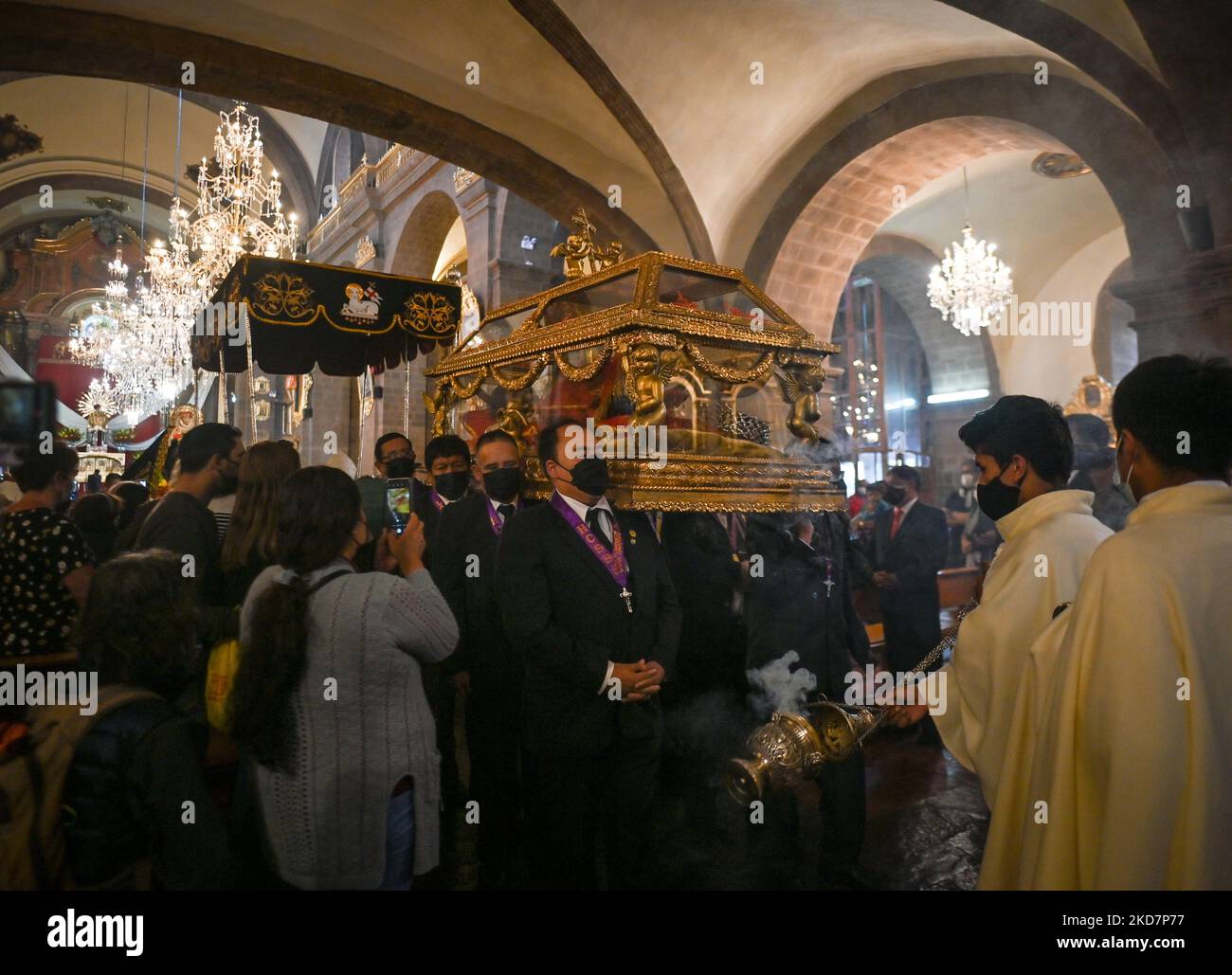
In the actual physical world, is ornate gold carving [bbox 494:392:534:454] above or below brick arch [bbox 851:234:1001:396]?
below

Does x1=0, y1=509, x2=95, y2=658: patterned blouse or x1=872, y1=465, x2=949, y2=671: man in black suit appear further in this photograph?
x1=872, y1=465, x2=949, y2=671: man in black suit

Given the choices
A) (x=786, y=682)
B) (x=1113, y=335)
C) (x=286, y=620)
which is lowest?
(x=786, y=682)

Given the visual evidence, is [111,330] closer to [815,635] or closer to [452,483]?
[452,483]

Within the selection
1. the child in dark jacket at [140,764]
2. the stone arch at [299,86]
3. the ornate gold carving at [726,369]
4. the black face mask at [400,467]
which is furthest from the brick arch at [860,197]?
the child in dark jacket at [140,764]

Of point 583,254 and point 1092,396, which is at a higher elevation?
point 1092,396

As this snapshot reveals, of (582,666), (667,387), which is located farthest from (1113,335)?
(582,666)

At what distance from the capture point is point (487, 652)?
2.71 metres

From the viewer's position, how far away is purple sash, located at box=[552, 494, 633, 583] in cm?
221

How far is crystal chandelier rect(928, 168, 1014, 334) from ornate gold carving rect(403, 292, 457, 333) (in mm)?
5746

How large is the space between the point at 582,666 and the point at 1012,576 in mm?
1071

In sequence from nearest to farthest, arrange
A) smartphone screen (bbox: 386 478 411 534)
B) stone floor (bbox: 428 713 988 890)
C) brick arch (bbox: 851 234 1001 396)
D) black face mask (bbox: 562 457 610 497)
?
smartphone screen (bbox: 386 478 411 534) → black face mask (bbox: 562 457 610 497) → stone floor (bbox: 428 713 988 890) → brick arch (bbox: 851 234 1001 396)

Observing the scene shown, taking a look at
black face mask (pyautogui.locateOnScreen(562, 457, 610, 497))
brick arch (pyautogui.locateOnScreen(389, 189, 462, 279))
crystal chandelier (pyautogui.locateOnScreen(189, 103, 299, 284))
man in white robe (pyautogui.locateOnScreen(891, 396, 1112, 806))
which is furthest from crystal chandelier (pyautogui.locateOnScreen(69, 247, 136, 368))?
man in white robe (pyautogui.locateOnScreen(891, 396, 1112, 806))

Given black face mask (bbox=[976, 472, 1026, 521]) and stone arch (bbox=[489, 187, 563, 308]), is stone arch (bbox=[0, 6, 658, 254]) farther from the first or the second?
black face mask (bbox=[976, 472, 1026, 521])

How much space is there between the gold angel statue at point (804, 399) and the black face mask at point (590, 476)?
126 cm
